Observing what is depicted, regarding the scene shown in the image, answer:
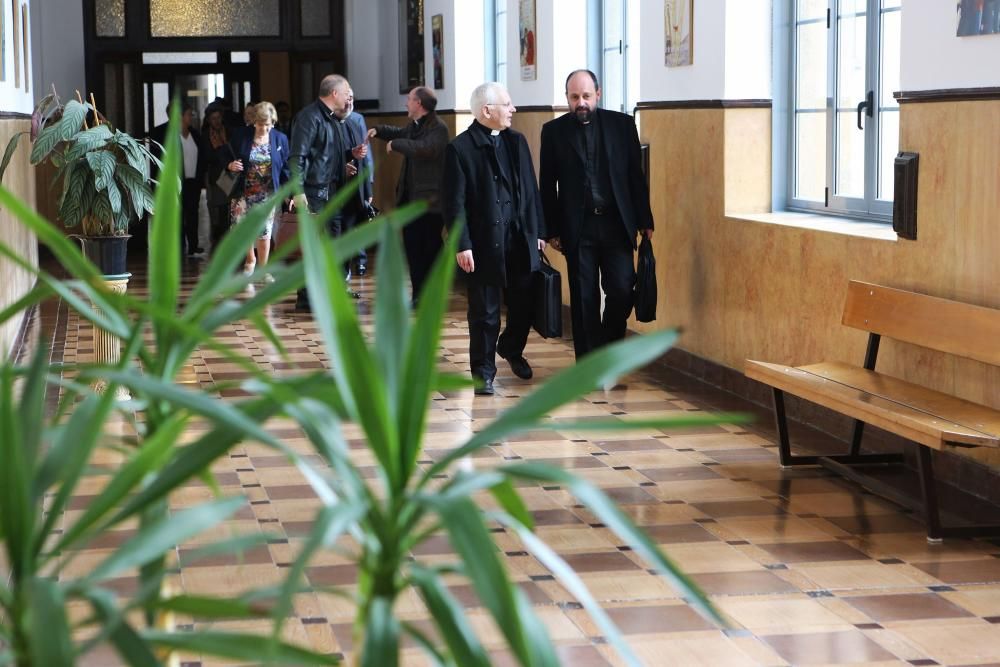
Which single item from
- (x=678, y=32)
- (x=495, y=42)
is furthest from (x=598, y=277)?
(x=495, y=42)

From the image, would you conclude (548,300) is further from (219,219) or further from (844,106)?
(219,219)

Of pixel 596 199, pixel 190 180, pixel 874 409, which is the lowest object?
pixel 874 409

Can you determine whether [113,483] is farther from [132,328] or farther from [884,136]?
[884,136]

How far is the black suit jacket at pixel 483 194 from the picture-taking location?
7.34 meters

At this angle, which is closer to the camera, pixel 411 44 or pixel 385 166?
pixel 411 44

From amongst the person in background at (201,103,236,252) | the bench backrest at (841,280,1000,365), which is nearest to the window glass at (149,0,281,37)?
the person in background at (201,103,236,252)

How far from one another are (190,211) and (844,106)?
380 inches

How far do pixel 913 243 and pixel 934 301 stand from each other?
45cm

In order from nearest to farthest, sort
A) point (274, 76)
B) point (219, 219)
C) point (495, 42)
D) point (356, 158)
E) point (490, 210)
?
point (490, 210) → point (356, 158) → point (495, 42) → point (219, 219) → point (274, 76)

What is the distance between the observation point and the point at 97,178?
278 inches

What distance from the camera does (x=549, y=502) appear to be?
5.20m

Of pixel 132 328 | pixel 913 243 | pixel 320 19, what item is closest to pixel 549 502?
pixel 913 243

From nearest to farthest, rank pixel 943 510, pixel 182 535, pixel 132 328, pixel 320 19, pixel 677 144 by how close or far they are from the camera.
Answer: pixel 182 535 → pixel 132 328 → pixel 943 510 → pixel 677 144 → pixel 320 19

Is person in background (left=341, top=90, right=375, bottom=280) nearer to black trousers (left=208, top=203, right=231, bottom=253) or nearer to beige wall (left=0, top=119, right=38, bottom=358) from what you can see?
beige wall (left=0, top=119, right=38, bottom=358)
